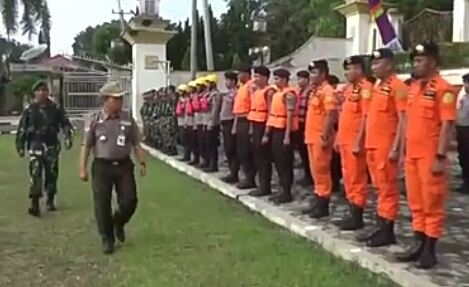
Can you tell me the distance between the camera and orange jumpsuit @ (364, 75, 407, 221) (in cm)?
788

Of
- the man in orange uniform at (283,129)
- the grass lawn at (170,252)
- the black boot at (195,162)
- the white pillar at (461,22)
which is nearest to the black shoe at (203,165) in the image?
the black boot at (195,162)

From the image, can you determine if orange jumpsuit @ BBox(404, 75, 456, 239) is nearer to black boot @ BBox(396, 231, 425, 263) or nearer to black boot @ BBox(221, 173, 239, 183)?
black boot @ BBox(396, 231, 425, 263)

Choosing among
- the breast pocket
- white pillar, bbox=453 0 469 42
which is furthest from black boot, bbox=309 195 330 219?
white pillar, bbox=453 0 469 42

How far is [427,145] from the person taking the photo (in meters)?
7.04

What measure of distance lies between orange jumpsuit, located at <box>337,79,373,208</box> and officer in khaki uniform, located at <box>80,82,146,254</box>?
2.08 meters

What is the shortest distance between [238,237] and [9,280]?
255 centimetres

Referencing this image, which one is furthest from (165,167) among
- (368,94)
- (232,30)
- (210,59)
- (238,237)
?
(232,30)

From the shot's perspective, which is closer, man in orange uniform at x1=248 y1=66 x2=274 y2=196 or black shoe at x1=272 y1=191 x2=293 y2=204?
black shoe at x1=272 y1=191 x2=293 y2=204

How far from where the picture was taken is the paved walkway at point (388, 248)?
22.9 ft

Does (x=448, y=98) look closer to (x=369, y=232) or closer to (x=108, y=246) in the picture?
(x=369, y=232)

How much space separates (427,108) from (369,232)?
82.7 inches

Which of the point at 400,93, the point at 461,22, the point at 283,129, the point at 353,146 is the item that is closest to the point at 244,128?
the point at 283,129

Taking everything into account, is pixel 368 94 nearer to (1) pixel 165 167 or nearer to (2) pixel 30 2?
(1) pixel 165 167

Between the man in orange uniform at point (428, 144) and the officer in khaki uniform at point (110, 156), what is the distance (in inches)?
109
